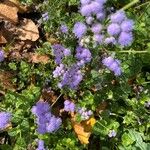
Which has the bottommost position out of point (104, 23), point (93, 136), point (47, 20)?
point (93, 136)

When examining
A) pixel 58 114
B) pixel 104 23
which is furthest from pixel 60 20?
pixel 104 23

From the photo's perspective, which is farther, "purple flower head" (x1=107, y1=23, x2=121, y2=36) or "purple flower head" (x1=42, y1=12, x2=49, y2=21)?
"purple flower head" (x1=42, y1=12, x2=49, y2=21)

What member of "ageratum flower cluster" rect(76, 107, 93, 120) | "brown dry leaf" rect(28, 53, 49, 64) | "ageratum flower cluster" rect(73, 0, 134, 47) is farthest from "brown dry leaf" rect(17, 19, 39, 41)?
"ageratum flower cluster" rect(73, 0, 134, 47)

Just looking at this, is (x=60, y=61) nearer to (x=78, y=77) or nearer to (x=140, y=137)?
(x=78, y=77)

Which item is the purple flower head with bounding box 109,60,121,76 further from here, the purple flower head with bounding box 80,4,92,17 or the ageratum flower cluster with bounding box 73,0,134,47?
the purple flower head with bounding box 80,4,92,17

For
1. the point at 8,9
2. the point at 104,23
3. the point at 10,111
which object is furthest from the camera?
the point at 8,9

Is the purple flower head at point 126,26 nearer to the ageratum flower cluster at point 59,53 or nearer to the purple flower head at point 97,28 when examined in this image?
the purple flower head at point 97,28

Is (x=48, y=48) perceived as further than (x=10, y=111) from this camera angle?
Yes
